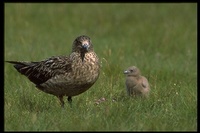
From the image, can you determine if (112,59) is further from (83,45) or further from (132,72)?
(83,45)

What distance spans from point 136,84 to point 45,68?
1.45 metres

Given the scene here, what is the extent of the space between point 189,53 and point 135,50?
110 centimetres

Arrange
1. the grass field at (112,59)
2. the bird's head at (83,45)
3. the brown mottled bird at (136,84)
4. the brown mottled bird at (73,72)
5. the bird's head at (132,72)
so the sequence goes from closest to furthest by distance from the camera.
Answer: the grass field at (112,59) → the brown mottled bird at (73,72) → the bird's head at (83,45) → the brown mottled bird at (136,84) → the bird's head at (132,72)

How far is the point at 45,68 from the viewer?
904 cm

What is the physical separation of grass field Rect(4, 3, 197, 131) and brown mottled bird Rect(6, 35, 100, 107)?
22cm

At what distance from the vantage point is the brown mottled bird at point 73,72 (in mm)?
8516

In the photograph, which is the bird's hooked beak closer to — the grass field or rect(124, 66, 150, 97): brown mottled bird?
the grass field

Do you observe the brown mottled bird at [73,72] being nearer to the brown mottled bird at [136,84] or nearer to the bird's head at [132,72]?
the brown mottled bird at [136,84]

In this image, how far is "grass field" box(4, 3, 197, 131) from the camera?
7727 millimetres

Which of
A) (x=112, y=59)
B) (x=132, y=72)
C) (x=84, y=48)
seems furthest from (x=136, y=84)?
(x=112, y=59)

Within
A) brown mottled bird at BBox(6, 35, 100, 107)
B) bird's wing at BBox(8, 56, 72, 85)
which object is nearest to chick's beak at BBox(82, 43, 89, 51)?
brown mottled bird at BBox(6, 35, 100, 107)

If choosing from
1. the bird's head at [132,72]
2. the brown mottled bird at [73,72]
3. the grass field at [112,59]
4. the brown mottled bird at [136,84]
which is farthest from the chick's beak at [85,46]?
the bird's head at [132,72]

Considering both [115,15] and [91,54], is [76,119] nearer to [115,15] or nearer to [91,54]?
[91,54]

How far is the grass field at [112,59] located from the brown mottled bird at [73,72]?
215 millimetres
